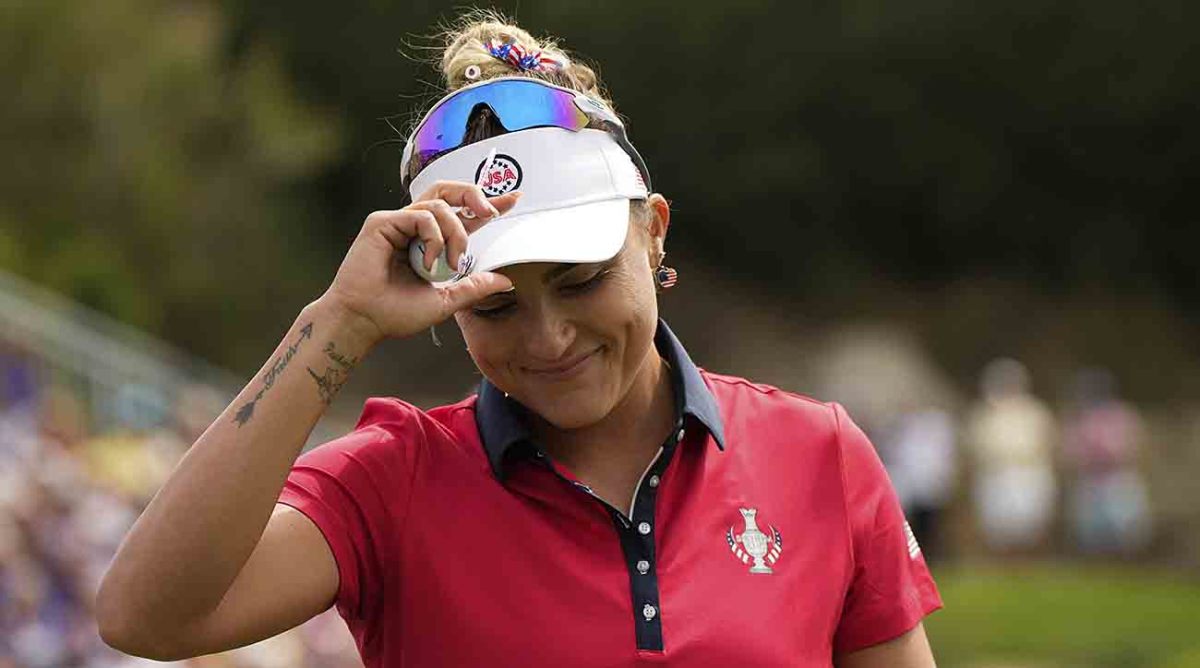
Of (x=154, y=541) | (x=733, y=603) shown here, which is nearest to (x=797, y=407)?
(x=733, y=603)

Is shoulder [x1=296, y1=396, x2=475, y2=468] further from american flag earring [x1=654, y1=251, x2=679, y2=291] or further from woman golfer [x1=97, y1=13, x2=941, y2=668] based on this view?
american flag earring [x1=654, y1=251, x2=679, y2=291]

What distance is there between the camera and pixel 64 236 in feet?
60.3

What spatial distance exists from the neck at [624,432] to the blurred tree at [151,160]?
14.4 m

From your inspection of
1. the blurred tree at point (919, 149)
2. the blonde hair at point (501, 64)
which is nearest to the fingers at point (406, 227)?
the blonde hair at point (501, 64)

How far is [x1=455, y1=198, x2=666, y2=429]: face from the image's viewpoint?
267cm

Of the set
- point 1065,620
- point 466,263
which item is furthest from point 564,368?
point 1065,620

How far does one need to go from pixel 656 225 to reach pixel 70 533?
540 centimetres

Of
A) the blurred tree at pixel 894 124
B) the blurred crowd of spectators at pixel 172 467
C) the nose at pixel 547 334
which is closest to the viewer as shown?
the nose at pixel 547 334

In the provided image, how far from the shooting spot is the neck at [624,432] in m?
2.87

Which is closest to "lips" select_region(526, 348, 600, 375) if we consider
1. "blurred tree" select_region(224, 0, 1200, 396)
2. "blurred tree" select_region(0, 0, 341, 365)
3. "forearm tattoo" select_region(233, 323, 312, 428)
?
"forearm tattoo" select_region(233, 323, 312, 428)

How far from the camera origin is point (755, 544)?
2775 mm

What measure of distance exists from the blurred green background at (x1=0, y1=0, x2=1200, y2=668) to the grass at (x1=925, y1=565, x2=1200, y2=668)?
3.86 metres

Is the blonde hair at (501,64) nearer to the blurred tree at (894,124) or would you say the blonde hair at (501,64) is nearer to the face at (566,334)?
the face at (566,334)

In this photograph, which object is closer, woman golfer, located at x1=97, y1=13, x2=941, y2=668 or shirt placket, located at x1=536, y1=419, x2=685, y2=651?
woman golfer, located at x1=97, y1=13, x2=941, y2=668
